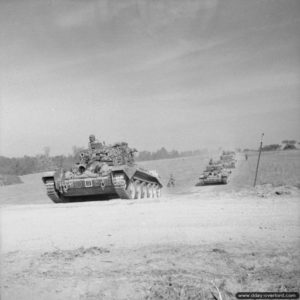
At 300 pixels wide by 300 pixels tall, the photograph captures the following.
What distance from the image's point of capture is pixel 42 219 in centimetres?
815

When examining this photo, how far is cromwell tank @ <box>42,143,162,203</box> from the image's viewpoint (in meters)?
14.2

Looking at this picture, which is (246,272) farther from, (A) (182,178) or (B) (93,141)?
(A) (182,178)

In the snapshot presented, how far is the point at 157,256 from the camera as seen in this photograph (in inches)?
180

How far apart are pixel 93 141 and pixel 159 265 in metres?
14.1

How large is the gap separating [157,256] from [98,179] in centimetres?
1013

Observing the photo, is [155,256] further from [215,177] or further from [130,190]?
[215,177]

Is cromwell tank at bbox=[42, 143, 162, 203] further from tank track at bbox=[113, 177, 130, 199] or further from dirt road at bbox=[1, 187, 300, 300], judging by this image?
dirt road at bbox=[1, 187, 300, 300]

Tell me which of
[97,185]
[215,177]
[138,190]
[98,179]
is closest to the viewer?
[98,179]

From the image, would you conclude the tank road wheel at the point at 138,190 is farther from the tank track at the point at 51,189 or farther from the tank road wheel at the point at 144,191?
the tank track at the point at 51,189

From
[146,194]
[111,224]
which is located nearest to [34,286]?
[111,224]

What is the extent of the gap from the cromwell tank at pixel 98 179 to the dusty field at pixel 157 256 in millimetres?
6915

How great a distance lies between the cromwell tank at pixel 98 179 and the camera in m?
14.2

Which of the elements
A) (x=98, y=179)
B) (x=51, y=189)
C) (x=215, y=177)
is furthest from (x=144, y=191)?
(x=215, y=177)

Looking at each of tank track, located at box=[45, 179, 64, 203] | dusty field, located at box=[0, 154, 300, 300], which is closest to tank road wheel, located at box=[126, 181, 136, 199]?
tank track, located at box=[45, 179, 64, 203]
